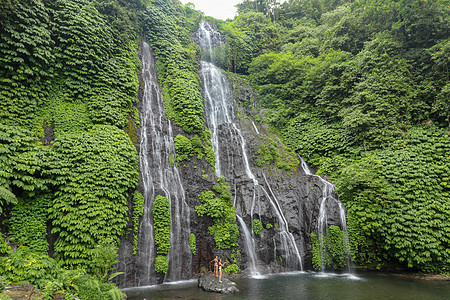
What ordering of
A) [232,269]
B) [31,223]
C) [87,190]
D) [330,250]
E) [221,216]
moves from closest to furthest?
[31,223] → [87,190] → [232,269] → [330,250] → [221,216]

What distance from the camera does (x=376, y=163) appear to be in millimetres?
13461

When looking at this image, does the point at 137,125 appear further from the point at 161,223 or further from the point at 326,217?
the point at 326,217

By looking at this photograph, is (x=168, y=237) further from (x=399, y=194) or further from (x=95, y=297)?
(x=399, y=194)

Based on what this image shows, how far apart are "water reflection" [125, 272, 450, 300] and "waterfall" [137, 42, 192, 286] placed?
0.97 meters

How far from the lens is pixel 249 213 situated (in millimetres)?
13734

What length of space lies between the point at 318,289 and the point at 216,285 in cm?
403

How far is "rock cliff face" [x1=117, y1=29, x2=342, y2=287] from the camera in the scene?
11.0m

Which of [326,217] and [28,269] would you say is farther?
[326,217]

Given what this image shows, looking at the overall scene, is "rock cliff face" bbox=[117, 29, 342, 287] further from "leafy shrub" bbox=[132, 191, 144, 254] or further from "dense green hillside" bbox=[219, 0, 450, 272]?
"dense green hillside" bbox=[219, 0, 450, 272]

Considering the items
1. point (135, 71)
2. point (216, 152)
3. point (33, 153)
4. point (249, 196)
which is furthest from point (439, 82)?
point (33, 153)

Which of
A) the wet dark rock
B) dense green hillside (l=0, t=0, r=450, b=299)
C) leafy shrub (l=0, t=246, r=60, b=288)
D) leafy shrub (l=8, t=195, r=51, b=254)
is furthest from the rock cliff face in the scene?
leafy shrub (l=0, t=246, r=60, b=288)

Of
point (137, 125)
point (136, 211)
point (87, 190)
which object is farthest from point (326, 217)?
point (137, 125)

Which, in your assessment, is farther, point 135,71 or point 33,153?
point 135,71

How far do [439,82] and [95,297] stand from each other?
20175 mm
